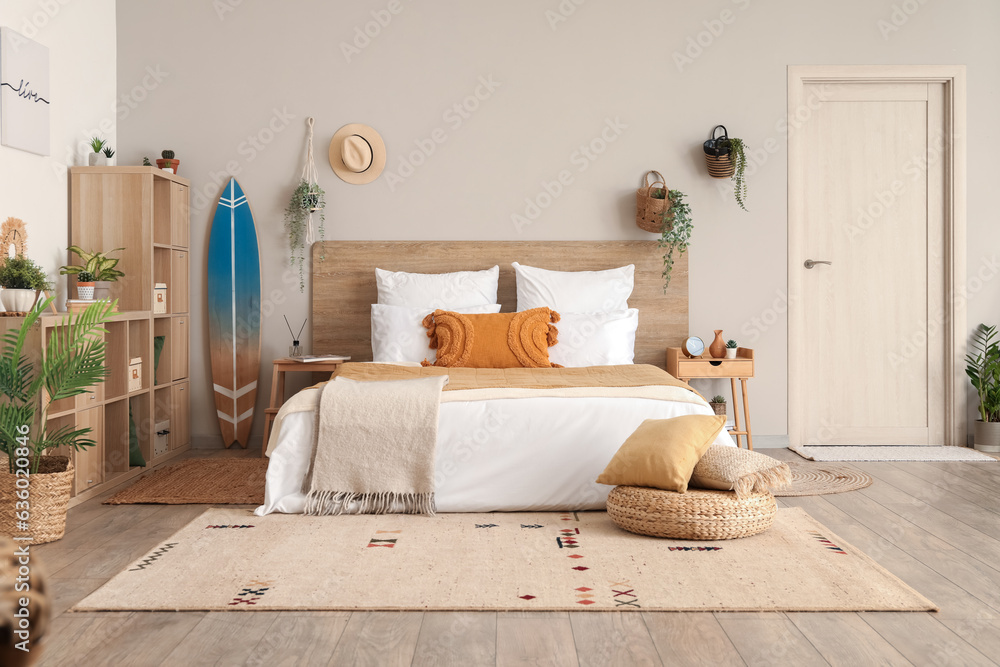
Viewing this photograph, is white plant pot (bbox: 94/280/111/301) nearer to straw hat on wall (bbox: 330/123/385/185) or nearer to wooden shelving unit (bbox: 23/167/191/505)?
wooden shelving unit (bbox: 23/167/191/505)

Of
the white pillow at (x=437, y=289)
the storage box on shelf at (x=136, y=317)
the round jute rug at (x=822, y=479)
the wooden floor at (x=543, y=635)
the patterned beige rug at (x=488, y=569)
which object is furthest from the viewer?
the white pillow at (x=437, y=289)

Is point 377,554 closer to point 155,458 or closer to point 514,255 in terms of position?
point 155,458

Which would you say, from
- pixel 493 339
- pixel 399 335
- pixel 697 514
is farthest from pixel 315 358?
pixel 697 514

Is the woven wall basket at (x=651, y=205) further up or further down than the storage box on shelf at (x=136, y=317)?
further up

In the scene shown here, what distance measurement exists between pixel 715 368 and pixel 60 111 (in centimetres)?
369

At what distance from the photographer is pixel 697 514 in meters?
2.68

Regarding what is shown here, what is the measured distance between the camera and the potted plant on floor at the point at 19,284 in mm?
3160

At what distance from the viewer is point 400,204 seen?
4625 mm

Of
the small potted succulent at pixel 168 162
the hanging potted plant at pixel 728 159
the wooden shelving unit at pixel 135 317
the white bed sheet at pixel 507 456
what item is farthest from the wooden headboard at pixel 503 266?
the white bed sheet at pixel 507 456

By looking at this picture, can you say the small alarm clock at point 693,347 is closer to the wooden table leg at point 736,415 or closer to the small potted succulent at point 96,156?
the wooden table leg at point 736,415

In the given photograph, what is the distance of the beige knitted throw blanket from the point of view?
3062 millimetres

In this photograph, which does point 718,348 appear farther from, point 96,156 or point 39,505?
point 96,156

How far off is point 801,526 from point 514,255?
233cm

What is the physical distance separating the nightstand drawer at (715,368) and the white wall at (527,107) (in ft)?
1.30
